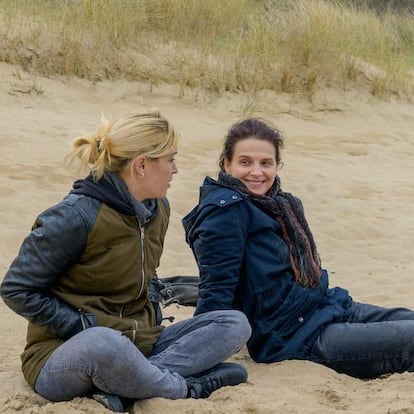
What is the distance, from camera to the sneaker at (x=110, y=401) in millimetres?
3086

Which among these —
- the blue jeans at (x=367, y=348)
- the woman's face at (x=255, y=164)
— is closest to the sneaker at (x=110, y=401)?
the blue jeans at (x=367, y=348)

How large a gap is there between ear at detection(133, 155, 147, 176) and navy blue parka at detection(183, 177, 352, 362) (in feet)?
1.68

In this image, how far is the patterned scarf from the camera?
3.73 metres

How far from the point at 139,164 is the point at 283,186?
4.25 metres

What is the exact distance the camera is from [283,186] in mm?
7422

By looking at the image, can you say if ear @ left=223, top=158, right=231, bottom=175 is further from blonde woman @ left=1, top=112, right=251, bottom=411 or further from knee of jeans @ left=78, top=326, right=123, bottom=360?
knee of jeans @ left=78, top=326, right=123, bottom=360

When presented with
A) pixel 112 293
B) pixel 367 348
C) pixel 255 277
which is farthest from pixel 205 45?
pixel 112 293

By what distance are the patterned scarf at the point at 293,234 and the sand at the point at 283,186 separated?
1.22 feet

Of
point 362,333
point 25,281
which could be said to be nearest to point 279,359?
point 362,333

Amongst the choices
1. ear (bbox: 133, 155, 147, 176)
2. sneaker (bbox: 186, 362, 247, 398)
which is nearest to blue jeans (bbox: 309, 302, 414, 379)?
sneaker (bbox: 186, 362, 247, 398)

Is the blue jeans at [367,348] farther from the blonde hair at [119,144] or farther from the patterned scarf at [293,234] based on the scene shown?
the blonde hair at [119,144]

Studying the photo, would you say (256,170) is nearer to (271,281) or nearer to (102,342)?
(271,281)

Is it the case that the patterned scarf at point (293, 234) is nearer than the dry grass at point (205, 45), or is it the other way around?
the patterned scarf at point (293, 234)

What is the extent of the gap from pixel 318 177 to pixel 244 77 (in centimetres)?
301
